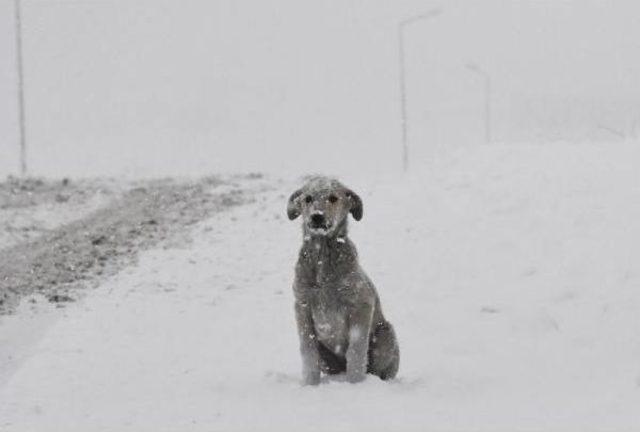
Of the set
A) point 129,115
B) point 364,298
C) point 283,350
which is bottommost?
point 283,350

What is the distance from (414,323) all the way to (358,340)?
10.1 ft

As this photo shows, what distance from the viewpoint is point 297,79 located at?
234ft

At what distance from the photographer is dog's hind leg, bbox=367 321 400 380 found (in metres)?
7.00

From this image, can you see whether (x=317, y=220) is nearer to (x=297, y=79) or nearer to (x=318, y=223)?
(x=318, y=223)

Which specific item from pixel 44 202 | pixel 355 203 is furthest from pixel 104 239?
pixel 355 203

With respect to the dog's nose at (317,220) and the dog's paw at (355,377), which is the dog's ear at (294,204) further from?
the dog's paw at (355,377)

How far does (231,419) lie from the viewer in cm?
625

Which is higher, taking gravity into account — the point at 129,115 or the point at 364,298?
Result: the point at 129,115

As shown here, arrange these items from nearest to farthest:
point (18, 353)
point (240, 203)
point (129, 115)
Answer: point (18, 353)
point (240, 203)
point (129, 115)

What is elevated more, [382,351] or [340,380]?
[382,351]

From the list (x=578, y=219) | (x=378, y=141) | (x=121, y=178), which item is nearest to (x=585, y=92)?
(x=378, y=141)

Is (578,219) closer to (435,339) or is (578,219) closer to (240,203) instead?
(435,339)

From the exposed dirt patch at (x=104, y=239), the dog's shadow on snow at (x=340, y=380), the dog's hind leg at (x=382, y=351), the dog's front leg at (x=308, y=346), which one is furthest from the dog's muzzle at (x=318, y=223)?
the exposed dirt patch at (x=104, y=239)

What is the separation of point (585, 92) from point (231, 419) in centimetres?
6114
